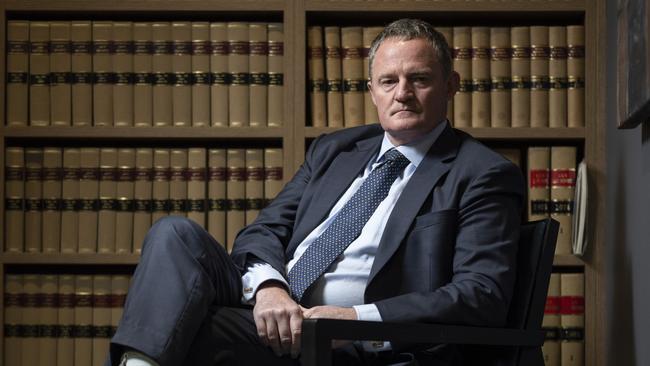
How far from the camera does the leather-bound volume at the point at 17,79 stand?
10.6 feet

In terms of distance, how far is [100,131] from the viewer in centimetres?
319

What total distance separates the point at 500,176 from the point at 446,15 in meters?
1.16

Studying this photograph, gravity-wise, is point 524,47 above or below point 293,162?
above

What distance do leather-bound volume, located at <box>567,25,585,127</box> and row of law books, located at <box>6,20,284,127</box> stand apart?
2.91ft

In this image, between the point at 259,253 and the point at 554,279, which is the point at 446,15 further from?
the point at 259,253

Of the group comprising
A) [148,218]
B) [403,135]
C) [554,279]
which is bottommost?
[554,279]

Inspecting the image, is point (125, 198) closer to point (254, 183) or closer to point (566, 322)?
point (254, 183)

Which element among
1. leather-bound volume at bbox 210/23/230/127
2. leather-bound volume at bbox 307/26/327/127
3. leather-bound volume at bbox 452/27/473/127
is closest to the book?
leather-bound volume at bbox 210/23/230/127

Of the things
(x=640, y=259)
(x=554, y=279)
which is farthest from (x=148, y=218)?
(x=640, y=259)

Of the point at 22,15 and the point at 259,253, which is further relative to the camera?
the point at 22,15

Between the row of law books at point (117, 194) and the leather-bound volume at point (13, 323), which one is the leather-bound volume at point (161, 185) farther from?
the leather-bound volume at point (13, 323)

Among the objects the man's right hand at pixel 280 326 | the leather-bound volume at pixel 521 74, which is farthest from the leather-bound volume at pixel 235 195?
the man's right hand at pixel 280 326

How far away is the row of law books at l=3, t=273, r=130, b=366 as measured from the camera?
3.20 metres

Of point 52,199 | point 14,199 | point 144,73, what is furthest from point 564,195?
point 14,199
